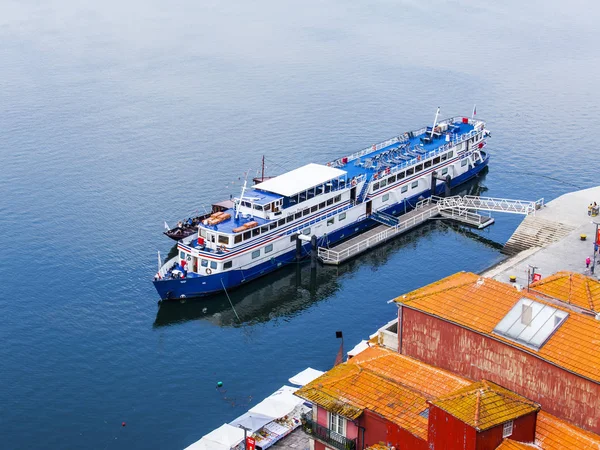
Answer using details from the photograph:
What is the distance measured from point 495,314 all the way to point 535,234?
52.0 metres

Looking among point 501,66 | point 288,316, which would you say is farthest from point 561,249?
point 501,66

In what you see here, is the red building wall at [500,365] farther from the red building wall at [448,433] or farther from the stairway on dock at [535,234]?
the stairway on dock at [535,234]

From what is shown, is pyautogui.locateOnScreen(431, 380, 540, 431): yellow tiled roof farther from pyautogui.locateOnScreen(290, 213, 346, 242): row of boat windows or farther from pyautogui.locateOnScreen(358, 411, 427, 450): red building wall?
pyautogui.locateOnScreen(290, 213, 346, 242): row of boat windows

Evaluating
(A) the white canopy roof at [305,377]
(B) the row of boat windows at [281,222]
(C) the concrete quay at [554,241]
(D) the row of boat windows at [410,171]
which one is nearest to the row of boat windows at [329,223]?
(B) the row of boat windows at [281,222]

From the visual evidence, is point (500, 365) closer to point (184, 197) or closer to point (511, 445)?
point (511, 445)

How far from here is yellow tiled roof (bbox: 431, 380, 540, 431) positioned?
177ft

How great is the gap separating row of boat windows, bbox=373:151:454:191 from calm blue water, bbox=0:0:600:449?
7.99m

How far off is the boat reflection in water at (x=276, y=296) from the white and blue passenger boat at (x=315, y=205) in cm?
127

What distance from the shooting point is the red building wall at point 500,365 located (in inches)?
2233

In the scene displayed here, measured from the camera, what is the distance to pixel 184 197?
12775cm

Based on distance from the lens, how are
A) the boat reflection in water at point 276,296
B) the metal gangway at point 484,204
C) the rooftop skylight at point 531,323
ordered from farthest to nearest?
the metal gangway at point 484,204 < the boat reflection in water at point 276,296 < the rooftop skylight at point 531,323

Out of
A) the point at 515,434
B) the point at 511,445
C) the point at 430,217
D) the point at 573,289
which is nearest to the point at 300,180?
the point at 430,217

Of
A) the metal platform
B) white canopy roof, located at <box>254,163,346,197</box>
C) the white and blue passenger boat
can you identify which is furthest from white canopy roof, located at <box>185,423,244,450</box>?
the metal platform

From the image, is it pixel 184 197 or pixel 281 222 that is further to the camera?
pixel 184 197
